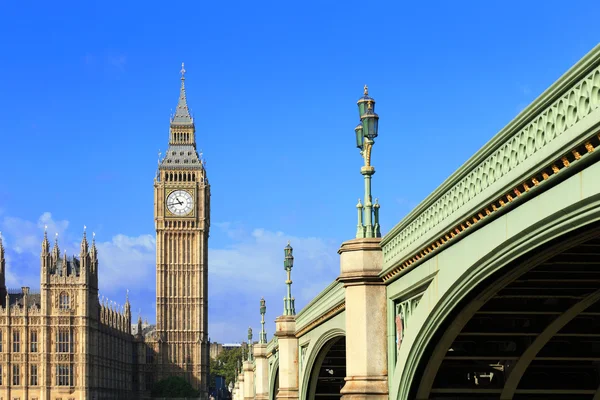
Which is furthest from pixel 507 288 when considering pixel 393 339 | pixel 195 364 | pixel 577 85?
pixel 195 364

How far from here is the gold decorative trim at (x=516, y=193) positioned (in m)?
11.1

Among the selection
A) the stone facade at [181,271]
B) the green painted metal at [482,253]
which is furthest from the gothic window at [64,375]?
the green painted metal at [482,253]

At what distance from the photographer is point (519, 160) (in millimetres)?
12945

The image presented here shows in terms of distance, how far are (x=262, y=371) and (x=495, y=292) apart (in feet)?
149

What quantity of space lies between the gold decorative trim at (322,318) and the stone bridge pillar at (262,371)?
1873 centimetres

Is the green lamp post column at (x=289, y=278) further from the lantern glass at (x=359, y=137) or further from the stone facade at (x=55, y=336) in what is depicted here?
the stone facade at (x=55, y=336)

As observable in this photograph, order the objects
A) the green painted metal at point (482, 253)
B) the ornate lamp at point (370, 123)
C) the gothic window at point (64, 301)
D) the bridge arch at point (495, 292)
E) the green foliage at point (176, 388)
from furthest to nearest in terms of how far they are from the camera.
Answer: the green foliage at point (176, 388)
the gothic window at point (64, 301)
the ornate lamp at point (370, 123)
the bridge arch at point (495, 292)
the green painted metal at point (482, 253)

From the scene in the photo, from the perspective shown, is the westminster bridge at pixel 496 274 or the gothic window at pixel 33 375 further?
the gothic window at pixel 33 375

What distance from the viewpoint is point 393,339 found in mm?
20984

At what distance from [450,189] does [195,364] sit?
493 ft

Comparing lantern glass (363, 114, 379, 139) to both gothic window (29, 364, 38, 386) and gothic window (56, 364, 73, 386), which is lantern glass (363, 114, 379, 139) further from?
gothic window (56, 364, 73, 386)

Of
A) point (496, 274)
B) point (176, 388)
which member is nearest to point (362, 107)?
point (496, 274)

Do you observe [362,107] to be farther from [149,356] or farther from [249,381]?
[149,356]

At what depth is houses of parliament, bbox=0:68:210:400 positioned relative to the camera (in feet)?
450
